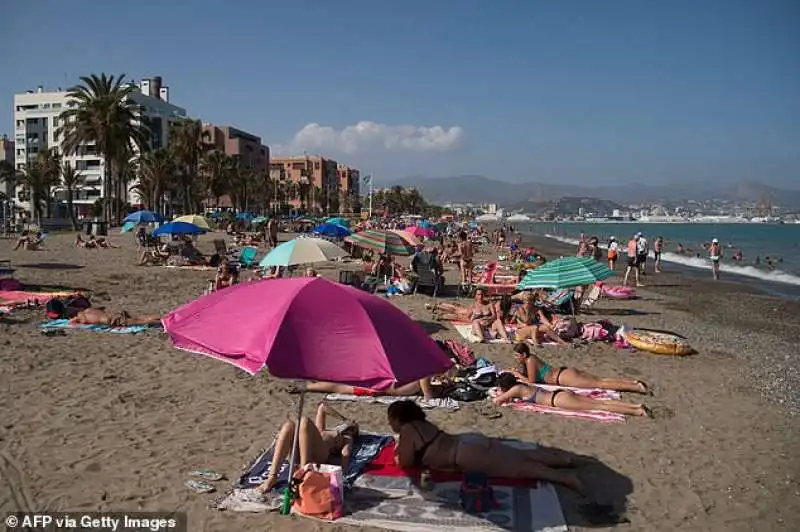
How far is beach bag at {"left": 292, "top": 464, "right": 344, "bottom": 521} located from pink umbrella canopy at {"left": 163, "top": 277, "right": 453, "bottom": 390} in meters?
1.23

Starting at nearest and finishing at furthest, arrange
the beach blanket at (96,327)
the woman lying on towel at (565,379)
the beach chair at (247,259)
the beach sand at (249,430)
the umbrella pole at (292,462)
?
the umbrella pole at (292,462)
the beach sand at (249,430)
the woman lying on towel at (565,379)
the beach blanket at (96,327)
the beach chair at (247,259)

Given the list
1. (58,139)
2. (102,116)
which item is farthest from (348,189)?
(102,116)

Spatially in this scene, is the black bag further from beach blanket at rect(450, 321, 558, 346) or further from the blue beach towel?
beach blanket at rect(450, 321, 558, 346)

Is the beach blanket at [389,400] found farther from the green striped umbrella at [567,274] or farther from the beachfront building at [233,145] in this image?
the beachfront building at [233,145]

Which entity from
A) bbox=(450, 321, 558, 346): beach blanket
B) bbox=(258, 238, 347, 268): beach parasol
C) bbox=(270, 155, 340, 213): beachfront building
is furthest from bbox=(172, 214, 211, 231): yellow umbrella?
bbox=(270, 155, 340, 213): beachfront building

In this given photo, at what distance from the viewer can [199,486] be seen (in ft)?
16.2

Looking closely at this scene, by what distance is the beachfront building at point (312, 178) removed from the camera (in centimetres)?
11006

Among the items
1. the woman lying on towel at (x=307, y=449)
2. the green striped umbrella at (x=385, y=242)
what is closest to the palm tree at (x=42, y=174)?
the green striped umbrella at (x=385, y=242)

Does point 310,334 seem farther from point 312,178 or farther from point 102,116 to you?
point 312,178

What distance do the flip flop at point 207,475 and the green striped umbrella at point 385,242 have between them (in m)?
11.3

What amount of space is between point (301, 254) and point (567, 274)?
15.1 ft

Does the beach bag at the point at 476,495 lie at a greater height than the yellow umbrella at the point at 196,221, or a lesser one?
lesser

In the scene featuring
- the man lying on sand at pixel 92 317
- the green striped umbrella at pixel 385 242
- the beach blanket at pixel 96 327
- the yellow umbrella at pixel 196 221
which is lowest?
the beach blanket at pixel 96 327

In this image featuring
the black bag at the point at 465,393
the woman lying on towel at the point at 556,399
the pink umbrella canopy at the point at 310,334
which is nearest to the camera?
the pink umbrella canopy at the point at 310,334
